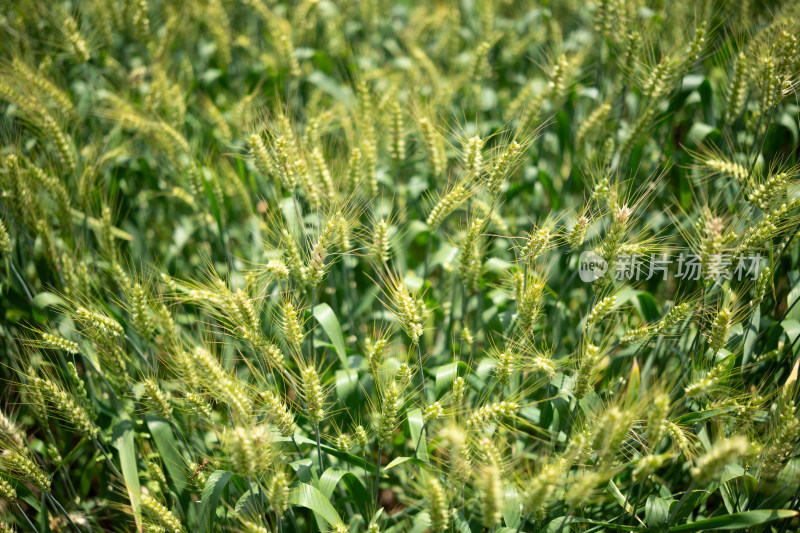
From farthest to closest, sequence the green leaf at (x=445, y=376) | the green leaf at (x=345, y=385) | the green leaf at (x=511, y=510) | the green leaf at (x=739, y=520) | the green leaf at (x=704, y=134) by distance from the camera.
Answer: the green leaf at (x=704, y=134) < the green leaf at (x=345, y=385) < the green leaf at (x=445, y=376) < the green leaf at (x=511, y=510) < the green leaf at (x=739, y=520)

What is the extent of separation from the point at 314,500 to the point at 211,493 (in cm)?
38

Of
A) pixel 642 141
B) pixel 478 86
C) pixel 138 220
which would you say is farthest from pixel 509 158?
pixel 138 220

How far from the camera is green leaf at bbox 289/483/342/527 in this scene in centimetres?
187

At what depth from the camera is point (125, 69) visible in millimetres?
3979

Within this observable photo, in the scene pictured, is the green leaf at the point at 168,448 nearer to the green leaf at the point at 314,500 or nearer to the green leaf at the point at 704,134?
the green leaf at the point at 314,500

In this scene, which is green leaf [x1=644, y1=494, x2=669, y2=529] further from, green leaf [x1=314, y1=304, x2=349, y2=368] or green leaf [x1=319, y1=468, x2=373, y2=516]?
green leaf [x1=314, y1=304, x2=349, y2=368]

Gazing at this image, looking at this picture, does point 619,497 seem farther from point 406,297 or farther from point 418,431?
point 406,297

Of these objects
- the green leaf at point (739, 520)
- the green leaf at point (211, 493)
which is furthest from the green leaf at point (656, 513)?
the green leaf at point (211, 493)

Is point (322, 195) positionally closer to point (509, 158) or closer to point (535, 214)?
point (509, 158)

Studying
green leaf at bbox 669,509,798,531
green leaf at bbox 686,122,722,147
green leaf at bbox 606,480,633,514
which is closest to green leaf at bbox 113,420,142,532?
green leaf at bbox 606,480,633,514

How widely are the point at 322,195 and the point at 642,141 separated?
174 cm

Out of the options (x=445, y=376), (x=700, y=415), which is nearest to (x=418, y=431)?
(x=445, y=376)

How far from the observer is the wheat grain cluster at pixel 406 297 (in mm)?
1899

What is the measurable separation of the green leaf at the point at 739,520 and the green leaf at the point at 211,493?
5.23 ft
